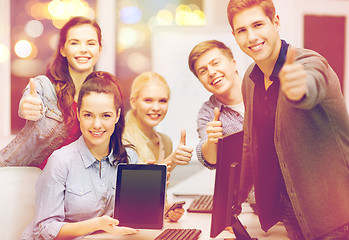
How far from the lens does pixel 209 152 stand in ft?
5.67

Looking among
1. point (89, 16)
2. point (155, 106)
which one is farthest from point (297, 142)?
point (89, 16)

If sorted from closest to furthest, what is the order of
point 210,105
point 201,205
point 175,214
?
1. point 175,214
2. point 201,205
3. point 210,105

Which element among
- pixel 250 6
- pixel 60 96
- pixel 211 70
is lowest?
pixel 60 96

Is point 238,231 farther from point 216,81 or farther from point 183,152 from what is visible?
point 216,81

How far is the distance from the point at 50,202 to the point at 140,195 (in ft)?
0.99

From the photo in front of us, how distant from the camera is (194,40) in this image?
2.65 meters

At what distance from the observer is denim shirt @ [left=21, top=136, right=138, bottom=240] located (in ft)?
4.76

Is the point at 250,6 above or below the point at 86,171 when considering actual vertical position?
above

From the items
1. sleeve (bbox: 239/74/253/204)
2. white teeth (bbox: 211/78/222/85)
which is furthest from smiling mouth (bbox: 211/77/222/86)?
sleeve (bbox: 239/74/253/204)

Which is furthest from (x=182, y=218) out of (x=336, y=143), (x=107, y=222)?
(x=336, y=143)

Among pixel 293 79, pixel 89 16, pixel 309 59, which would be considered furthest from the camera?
pixel 89 16

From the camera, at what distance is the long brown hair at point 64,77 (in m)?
1.69

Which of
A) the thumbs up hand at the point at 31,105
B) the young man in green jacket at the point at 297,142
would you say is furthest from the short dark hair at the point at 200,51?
the thumbs up hand at the point at 31,105

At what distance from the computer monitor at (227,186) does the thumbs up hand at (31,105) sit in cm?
74
